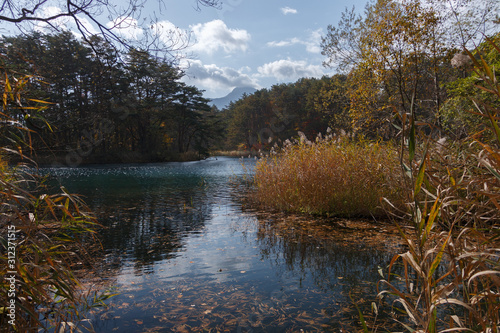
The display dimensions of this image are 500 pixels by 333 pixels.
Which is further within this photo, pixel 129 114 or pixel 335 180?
pixel 129 114

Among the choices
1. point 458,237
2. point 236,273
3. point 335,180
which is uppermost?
point 458,237

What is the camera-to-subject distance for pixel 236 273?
4277mm

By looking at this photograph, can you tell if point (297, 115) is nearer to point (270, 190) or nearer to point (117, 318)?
point (270, 190)

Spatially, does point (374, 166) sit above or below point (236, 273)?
above

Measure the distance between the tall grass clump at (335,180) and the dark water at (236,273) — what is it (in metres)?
0.66

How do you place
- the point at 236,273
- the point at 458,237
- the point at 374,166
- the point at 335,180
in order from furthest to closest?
the point at 335,180 → the point at 374,166 → the point at 236,273 → the point at 458,237

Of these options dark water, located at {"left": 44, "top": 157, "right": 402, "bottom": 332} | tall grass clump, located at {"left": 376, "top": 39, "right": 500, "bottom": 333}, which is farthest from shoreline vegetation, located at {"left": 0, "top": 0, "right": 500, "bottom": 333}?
dark water, located at {"left": 44, "top": 157, "right": 402, "bottom": 332}

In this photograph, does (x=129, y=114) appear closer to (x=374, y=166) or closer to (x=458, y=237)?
(x=374, y=166)

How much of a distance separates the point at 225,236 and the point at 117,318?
336 centimetres

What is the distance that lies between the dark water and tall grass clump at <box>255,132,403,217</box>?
661 mm

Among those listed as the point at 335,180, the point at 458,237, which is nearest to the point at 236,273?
the point at 458,237

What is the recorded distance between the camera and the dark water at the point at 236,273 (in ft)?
9.92

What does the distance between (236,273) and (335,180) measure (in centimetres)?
394

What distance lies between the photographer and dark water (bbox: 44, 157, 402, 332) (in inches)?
119
